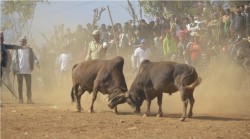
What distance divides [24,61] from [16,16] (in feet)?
52.0

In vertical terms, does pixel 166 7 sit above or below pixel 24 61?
above

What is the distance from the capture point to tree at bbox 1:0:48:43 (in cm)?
3045

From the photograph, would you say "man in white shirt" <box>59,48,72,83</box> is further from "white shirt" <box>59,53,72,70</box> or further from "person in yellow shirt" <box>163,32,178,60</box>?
"person in yellow shirt" <box>163,32,178,60</box>

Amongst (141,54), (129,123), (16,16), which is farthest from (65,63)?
(129,123)

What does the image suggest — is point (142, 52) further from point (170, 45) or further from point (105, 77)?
point (105, 77)

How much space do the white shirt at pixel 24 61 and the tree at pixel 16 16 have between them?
14.2 meters

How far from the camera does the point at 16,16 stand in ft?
104

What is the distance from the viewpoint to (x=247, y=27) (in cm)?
1902

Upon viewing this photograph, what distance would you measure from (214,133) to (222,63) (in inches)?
404

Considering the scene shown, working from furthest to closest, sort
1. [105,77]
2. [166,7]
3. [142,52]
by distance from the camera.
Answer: [166,7] < [142,52] < [105,77]

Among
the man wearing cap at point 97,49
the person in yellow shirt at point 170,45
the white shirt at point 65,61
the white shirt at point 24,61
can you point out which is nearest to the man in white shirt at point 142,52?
the person in yellow shirt at point 170,45

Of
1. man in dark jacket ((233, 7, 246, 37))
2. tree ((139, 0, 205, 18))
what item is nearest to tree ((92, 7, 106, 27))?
tree ((139, 0, 205, 18))

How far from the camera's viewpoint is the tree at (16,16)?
30453mm

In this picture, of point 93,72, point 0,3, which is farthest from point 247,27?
point 0,3
